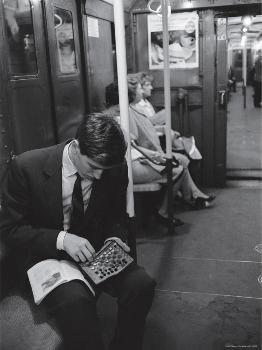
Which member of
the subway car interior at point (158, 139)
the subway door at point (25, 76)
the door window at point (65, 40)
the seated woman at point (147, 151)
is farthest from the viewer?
the seated woman at point (147, 151)

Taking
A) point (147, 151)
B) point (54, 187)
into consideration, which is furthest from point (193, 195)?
point (54, 187)

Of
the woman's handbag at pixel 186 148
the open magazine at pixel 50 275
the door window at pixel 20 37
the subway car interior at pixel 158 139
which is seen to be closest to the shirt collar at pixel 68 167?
the subway car interior at pixel 158 139

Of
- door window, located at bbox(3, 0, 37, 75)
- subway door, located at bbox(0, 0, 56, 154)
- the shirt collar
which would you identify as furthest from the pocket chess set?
door window, located at bbox(3, 0, 37, 75)

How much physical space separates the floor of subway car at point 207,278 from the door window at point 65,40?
178cm

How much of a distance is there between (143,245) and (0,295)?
199cm

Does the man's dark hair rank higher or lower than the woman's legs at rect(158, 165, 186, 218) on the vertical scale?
higher

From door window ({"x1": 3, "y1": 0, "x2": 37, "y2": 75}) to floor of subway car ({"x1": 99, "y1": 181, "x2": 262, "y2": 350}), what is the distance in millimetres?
1814

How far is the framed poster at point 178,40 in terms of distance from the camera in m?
5.13

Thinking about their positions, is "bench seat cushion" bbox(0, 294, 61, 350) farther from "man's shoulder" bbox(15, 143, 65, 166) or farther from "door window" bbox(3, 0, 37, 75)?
"door window" bbox(3, 0, 37, 75)

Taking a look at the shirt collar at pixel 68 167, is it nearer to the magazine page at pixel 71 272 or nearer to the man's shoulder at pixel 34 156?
the man's shoulder at pixel 34 156

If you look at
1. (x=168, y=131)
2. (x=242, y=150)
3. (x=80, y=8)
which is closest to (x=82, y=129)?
(x=168, y=131)

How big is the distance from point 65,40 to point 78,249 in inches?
92.3

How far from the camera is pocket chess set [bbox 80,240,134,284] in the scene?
1904mm

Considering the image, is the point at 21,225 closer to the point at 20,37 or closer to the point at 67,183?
the point at 67,183
